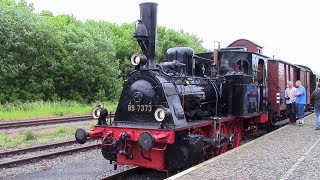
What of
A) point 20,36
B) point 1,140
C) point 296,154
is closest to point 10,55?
point 20,36

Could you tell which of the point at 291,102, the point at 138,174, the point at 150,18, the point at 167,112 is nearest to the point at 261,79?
the point at 291,102

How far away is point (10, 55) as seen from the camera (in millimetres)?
24875

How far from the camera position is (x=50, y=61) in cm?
2864

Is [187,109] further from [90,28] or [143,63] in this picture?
[90,28]

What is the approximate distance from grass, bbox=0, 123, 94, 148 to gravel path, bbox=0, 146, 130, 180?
2654 millimetres

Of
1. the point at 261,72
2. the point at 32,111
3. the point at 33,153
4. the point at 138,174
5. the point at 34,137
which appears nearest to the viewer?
the point at 138,174

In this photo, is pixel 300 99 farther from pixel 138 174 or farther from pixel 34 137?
pixel 34 137

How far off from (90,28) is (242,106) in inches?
1008

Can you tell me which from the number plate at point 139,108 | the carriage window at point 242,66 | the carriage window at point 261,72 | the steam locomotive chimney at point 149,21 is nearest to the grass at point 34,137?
the number plate at point 139,108

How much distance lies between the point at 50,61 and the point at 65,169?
71.0ft

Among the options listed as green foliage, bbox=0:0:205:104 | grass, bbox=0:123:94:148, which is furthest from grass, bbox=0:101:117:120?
grass, bbox=0:123:94:148

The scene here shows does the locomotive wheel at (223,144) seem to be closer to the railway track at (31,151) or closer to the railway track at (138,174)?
the railway track at (138,174)

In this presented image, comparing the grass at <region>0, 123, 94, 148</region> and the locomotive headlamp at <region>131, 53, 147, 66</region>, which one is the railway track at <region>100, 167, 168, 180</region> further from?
the grass at <region>0, 123, 94, 148</region>

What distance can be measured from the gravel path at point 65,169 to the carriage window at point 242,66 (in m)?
Answer: 4.35
